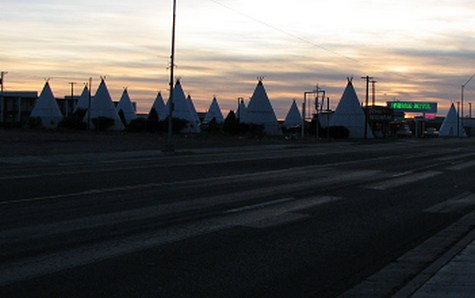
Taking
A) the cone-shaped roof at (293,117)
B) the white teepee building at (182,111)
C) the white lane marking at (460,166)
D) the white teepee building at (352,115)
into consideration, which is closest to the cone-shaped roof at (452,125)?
the cone-shaped roof at (293,117)

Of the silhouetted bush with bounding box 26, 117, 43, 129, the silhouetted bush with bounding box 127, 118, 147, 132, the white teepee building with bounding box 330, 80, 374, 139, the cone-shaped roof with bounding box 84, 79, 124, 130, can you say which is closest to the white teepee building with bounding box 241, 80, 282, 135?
the white teepee building with bounding box 330, 80, 374, 139

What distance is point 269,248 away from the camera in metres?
8.35

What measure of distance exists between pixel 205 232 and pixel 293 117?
330 ft

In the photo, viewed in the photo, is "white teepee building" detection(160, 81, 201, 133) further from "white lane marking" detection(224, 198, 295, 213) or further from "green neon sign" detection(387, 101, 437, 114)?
"green neon sign" detection(387, 101, 437, 114)

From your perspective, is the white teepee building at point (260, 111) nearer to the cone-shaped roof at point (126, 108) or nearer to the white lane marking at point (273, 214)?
the cone-shaped roof at point (126, 108)

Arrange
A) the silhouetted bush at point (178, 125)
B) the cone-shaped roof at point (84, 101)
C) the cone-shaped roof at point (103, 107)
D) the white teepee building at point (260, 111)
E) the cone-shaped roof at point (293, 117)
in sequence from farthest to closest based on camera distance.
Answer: the cone-shaped roof at point (293, 117) → the cone-shaped roof at point (84, 101) → the cone-shaped roof at point (103, 107) → the silhouetted bush at point (178, 125) → the white teepee building at point (260, 111)

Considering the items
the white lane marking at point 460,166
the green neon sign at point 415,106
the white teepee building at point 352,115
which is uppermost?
the green neon sign at point 415,106

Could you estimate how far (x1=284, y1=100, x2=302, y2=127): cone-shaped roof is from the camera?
355ft

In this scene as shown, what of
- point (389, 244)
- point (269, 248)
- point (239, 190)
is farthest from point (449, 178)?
point (269, 248)

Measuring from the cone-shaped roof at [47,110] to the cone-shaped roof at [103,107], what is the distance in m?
7.80

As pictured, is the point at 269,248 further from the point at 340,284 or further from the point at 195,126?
the point at 195,126

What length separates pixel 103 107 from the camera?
7962cm

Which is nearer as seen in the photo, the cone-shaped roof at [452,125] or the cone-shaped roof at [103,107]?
the cone-shaped roof at [103,107]

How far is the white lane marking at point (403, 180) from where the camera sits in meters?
17.2
